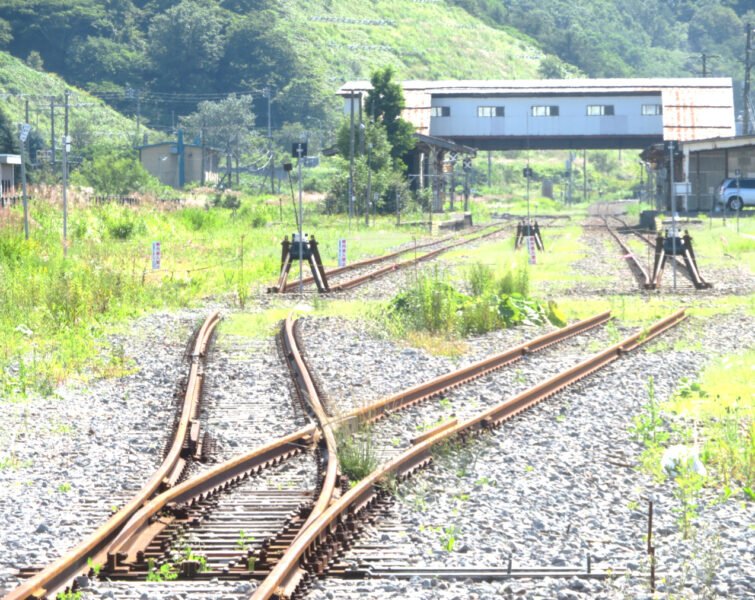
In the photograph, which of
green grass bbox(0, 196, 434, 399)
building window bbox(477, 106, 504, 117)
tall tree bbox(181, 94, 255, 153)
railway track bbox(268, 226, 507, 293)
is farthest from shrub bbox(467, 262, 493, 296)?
tall tree bbox(181, 94, 255, 153)

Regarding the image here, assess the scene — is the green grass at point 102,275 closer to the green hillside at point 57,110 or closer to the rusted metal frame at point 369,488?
the rusted metal frame at point 369,488

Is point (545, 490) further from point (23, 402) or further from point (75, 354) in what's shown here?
point (75, 354)

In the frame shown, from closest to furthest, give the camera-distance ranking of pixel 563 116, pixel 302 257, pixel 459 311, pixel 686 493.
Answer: pixel 686 493 → pixel 459 311 → pixel 302 257 → pixel 563 116

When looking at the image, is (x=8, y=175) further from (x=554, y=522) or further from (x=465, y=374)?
(x=554, y=522)

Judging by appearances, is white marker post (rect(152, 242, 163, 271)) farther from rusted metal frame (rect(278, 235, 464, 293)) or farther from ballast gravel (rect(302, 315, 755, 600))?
ballast gravel (rect(302, 315, 755, 600))

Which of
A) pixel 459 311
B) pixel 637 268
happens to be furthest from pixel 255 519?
pixel 637 268

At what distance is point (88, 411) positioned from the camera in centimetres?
998

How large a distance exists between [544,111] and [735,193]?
65.4ft

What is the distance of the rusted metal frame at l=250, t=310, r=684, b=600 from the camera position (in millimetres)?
5297

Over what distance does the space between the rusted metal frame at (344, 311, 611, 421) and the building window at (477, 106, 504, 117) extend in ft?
173

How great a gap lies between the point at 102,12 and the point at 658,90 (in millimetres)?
100901

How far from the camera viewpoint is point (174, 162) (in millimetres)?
90250

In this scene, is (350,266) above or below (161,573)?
above

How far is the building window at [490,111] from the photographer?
223ft
